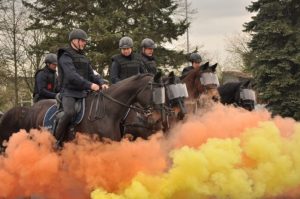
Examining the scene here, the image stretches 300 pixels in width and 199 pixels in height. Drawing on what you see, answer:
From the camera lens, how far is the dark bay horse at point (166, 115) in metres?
8.73

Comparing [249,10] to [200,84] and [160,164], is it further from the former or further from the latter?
[160,164]

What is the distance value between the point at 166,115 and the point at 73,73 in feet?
6.36

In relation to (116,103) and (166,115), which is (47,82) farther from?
(166,115)

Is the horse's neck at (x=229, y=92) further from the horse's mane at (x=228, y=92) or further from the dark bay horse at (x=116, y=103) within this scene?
the dark bay horse at (x=116, y=103)

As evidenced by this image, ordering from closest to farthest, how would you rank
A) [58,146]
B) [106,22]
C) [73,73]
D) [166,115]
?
[166,115] < [73,73] < [58,146] < [106,22]

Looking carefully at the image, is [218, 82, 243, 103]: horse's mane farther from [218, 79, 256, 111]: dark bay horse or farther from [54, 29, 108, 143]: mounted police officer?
[54, 29, 108, 143]: mounted police officer

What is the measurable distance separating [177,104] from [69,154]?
2.02 meters

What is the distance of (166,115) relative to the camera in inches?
338

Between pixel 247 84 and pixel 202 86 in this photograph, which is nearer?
pixel 202 86

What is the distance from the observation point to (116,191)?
8.24 meters

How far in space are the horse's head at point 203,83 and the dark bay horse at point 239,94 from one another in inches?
43.6

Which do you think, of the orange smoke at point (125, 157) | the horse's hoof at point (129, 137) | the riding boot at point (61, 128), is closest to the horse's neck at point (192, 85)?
the orange smoke at point (125, 157)

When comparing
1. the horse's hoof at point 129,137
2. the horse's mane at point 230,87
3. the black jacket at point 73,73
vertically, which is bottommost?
the horse's hoof at point 129,137

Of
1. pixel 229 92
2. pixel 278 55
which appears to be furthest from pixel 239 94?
pixel 278 55
